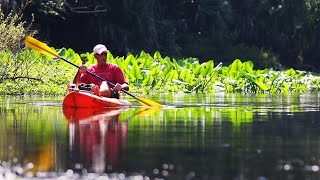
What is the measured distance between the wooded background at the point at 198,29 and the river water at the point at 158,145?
22024 mm

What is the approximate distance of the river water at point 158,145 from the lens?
335 inches

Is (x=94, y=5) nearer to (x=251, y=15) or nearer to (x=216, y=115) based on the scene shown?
(x=251, y=15)

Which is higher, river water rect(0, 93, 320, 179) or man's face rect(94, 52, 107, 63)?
man's face rect(94, 52, 107, 63)

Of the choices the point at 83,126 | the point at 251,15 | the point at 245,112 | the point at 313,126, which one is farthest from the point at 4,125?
the point at 251,15

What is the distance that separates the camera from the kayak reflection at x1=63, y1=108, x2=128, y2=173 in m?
9.09

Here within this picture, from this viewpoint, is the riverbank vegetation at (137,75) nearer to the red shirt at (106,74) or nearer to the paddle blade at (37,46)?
the paddle blade at (37,46)

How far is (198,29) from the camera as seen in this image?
51250mm

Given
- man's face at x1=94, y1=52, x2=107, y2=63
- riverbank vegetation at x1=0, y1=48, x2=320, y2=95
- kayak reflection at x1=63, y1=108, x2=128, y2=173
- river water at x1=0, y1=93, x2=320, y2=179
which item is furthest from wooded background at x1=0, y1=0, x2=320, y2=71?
river water at x1=0, y1=93, x2=320, y2=179

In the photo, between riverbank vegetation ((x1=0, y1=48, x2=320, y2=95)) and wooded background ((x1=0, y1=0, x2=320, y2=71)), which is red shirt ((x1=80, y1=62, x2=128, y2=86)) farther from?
wooded background ((x1=0, y1=0, x2=320, y2=71))

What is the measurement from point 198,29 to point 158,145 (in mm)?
40753

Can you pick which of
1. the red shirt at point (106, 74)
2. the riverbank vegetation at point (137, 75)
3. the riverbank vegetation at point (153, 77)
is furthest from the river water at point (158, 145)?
the riverbank vegetation at point (153, 77)

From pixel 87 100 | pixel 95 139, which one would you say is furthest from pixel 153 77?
pixel 95 139

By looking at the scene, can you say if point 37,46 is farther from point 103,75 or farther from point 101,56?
point 101,56

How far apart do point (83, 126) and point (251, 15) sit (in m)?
38.7
